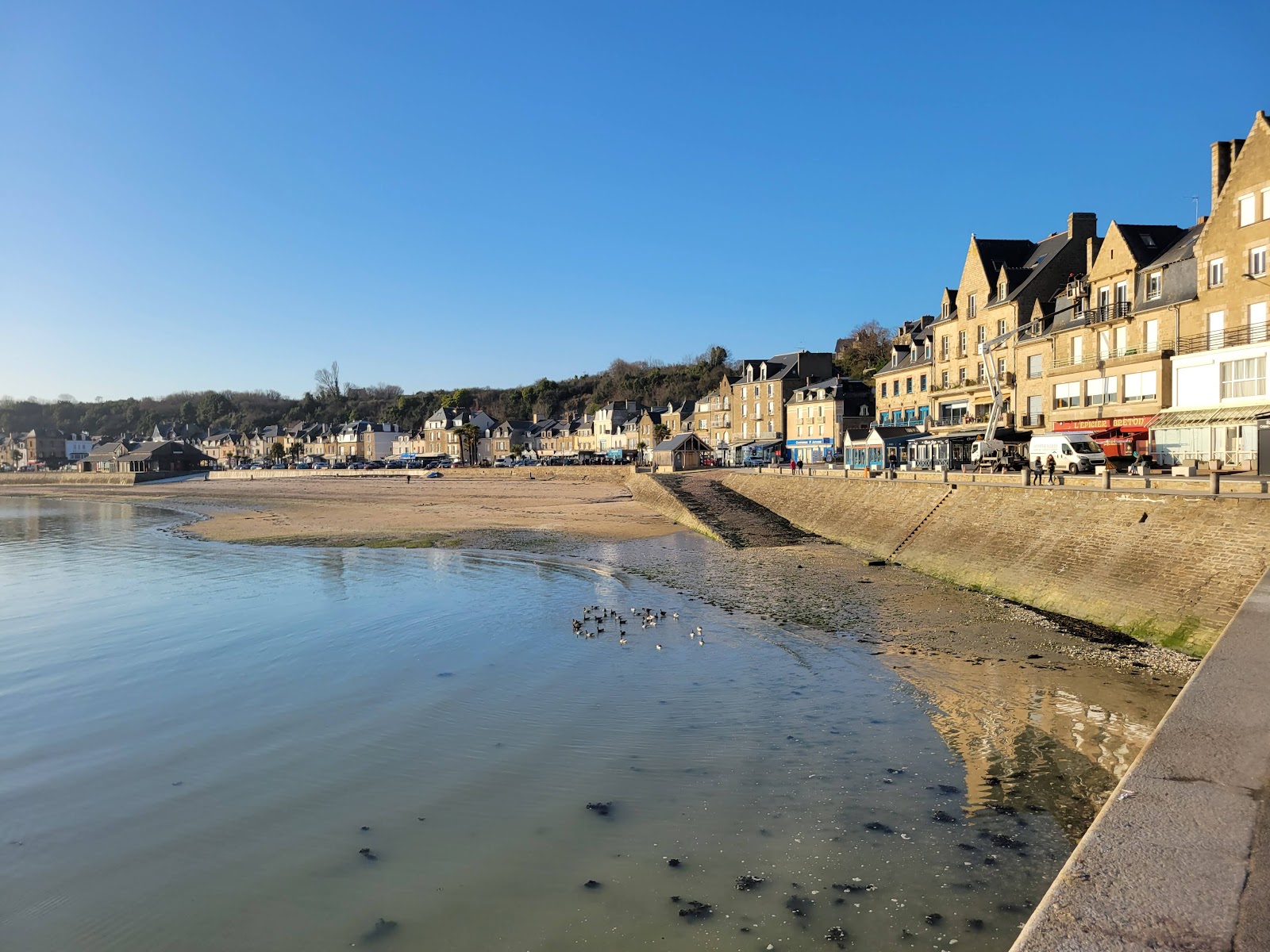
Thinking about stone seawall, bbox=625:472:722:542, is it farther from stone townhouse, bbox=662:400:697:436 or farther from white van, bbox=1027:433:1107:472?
stone townhouse, bbox=662:400:697:436

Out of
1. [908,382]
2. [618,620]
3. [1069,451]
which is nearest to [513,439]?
[908,382]

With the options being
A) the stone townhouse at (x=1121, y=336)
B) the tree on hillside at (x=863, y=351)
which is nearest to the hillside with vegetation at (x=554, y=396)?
the tree on hillside at (x=863, y=351)

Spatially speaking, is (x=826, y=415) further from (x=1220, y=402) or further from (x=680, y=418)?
(x=1220, y=402)

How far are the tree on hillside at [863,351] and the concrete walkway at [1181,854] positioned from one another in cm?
7538

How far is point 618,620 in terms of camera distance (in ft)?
59.1

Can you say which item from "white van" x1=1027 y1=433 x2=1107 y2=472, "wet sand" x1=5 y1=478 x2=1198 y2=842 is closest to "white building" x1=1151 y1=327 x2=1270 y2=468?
"white van" x1=1027 y1=433 x2=1107 y2=472

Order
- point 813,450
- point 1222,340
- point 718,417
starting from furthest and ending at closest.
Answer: point 718,417
point 813,450
point 1222,340

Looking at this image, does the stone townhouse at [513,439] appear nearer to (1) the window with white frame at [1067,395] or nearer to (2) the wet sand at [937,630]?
(2) the wet sand at [937,630]

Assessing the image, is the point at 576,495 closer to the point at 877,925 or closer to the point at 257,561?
the point at 257,561

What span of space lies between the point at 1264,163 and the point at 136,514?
→ 216 ft

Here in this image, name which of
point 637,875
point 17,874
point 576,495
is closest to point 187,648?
point 17,874

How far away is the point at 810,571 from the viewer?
24.7 meters

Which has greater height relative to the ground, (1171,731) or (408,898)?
(1171,731)

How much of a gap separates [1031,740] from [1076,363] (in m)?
32.3
